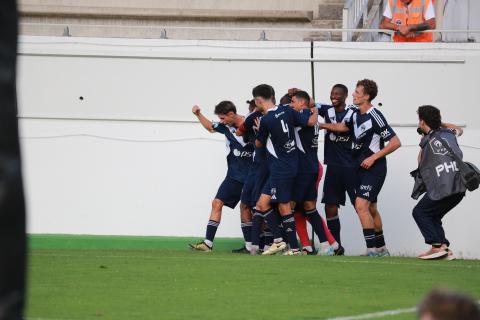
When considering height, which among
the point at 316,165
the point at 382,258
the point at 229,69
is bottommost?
the point at 382,258

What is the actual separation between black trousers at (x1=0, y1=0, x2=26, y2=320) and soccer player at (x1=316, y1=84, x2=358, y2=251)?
11.8 m

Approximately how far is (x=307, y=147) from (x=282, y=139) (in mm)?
727

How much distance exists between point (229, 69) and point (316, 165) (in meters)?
2.50

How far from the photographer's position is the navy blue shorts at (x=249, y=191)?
14.6 metres

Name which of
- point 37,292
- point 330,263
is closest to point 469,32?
point 330,263

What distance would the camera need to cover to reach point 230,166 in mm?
15039

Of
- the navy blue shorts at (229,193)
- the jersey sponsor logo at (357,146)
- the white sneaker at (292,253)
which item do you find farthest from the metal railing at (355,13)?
the white sneaker at (292,253)

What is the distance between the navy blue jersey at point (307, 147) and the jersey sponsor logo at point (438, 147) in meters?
1.68

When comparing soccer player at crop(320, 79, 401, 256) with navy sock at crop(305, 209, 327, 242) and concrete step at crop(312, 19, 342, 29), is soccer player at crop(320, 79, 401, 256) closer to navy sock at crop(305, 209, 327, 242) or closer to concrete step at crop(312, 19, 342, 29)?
navy sock at crop(305, 209, 327, 242)

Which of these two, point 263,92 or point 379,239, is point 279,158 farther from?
point 379,239

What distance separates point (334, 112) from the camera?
14656mm

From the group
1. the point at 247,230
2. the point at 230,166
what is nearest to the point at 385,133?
the point at 230,166

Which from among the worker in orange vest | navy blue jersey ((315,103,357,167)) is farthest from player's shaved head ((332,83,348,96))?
the worker in orange vest

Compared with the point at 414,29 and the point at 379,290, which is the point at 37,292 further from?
the point at 414,29
